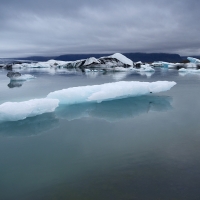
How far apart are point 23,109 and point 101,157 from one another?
2394 mm

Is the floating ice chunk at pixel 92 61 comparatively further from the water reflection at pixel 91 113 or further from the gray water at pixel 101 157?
the gray water at pixel 101 157

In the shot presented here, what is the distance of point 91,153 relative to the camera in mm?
3062

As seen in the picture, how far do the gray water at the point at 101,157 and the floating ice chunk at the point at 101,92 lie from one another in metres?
0.91

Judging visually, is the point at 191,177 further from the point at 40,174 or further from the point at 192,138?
the point at 40,174

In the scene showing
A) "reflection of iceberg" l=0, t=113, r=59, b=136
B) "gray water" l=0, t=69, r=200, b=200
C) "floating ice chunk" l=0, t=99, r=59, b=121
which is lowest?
"reflection of iceberg" l=0, t=113, r=59, b=136

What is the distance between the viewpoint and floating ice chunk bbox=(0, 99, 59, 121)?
4.35 meters

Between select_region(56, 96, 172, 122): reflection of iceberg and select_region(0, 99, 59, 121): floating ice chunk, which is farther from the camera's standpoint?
select_region(56, 96, 172, 122): reflection of iceberg

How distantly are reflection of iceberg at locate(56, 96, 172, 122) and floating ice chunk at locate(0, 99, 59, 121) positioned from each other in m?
0.44

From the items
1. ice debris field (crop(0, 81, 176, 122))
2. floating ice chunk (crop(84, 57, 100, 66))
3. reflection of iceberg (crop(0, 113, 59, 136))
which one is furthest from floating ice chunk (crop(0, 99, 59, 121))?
floating ice chunk (crop(84, 57, 100, 66))

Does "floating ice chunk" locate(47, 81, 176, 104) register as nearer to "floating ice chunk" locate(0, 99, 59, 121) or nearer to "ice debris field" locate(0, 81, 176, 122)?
"ice debris field" locate(0, 81, 176, 122)

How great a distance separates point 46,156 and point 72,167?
53 centimetres

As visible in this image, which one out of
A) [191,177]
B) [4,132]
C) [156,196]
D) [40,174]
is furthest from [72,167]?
[4,132]

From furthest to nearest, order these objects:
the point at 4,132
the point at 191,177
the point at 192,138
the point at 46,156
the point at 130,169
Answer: the point at 4,132
the point at 192,138
the point at 46,156
the point at 130,169
the point at 191,177

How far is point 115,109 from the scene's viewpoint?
569cm
